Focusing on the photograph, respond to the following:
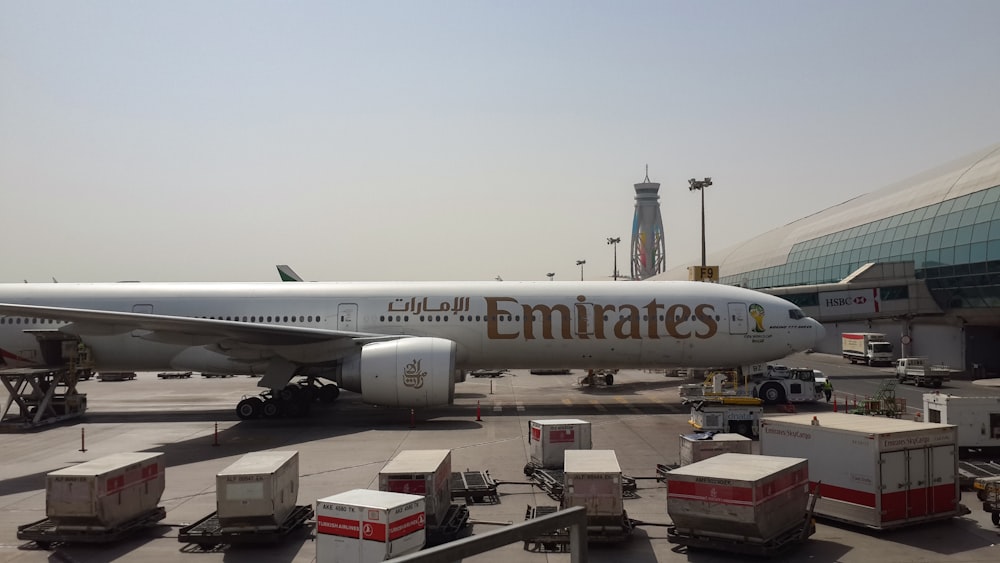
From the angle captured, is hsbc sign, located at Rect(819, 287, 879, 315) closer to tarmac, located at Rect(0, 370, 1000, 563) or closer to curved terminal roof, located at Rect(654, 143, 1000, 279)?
curved terminal roof, located at Rect(654, 143, 1000, 279)

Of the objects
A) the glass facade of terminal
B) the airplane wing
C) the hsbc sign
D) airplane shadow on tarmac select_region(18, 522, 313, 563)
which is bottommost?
airplane shadow on tarmac select_region(18, 522, 313, 563)

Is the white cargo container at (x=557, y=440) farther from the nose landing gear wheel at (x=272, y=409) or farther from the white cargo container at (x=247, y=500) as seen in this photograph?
the nose landing gear wheel at (x=272, y=409)

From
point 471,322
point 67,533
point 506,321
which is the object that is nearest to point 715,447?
point 67,533

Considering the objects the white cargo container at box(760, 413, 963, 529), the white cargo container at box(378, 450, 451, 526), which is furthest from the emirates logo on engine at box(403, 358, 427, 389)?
the white cargo container at box(760, 413, 963, 529)

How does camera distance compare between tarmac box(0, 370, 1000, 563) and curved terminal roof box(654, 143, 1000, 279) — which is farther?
curved terminal roof box(654, 143, 1000, 279)

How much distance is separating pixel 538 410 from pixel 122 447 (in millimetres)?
13242

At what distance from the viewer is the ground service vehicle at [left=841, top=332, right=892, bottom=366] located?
44469mm

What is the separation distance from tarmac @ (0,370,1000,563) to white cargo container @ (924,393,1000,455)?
3.58 metres

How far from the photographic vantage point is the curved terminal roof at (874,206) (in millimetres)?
42656

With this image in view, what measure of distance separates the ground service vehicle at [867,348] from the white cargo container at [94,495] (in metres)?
45.2

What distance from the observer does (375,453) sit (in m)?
17.2

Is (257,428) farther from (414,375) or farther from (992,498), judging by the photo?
(992,498)

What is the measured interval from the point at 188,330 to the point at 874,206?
174ft

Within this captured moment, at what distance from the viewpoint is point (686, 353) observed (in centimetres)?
2477
